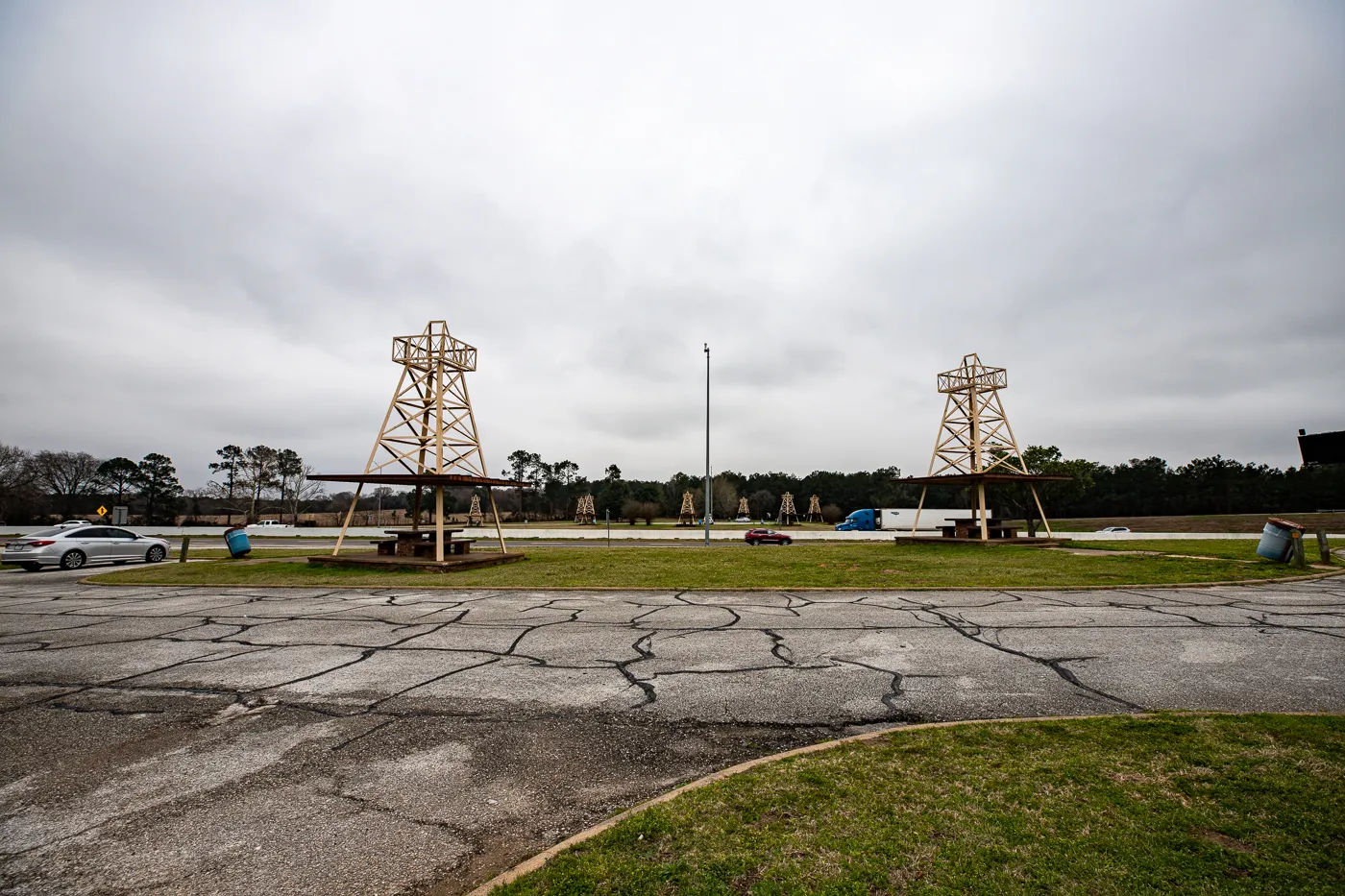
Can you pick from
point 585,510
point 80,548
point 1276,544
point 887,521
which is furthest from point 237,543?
point 887,521

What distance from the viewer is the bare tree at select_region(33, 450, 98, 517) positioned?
72.6 metres

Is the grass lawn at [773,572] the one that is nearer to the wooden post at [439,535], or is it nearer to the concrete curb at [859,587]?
the concrete curb at [859,587]

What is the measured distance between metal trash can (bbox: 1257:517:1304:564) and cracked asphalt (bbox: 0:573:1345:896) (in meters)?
6.30

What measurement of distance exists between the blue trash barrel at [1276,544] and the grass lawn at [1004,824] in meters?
15.8

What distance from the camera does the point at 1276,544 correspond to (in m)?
16.1

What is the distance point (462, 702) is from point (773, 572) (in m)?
11.7

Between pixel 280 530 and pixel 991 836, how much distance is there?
193ft

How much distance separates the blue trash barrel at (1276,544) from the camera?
15.7m

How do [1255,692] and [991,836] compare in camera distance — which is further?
[1255,692]

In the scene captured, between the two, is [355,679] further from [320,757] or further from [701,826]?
[701,826]

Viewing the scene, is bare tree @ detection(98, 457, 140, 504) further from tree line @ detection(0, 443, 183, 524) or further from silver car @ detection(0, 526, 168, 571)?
silver car @ detection(0, 526, 168, 571)

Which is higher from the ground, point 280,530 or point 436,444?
point 436,444

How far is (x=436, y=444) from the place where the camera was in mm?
19922

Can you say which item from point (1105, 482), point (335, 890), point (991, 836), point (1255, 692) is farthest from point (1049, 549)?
point (1105, 482)
